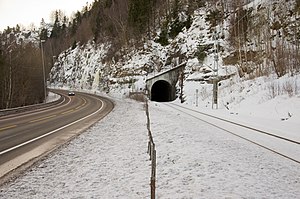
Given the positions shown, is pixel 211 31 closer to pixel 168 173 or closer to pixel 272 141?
pixel 272 141

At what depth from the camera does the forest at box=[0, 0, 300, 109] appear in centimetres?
2970

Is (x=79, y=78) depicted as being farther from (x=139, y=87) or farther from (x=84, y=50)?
(x=139, y=87)

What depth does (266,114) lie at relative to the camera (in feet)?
58.2

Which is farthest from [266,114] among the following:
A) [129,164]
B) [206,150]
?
[129,164]

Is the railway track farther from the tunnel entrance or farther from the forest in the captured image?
the tunnel entrance

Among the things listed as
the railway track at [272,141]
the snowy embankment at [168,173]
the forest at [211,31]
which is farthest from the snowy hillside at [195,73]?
the snowy embankment at [168,173]

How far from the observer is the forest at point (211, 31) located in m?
29.7

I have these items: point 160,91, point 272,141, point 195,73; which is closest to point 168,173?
point 272,141

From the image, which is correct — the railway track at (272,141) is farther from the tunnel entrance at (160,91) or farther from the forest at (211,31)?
the tunnel entrance at (160,91)

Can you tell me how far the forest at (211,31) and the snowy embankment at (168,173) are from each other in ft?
52.0

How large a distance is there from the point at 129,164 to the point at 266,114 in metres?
12.7

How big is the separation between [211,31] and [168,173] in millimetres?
40985

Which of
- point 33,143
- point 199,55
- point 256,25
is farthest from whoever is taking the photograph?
point 199,55

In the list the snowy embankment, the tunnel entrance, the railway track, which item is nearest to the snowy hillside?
the tunnel entrance
